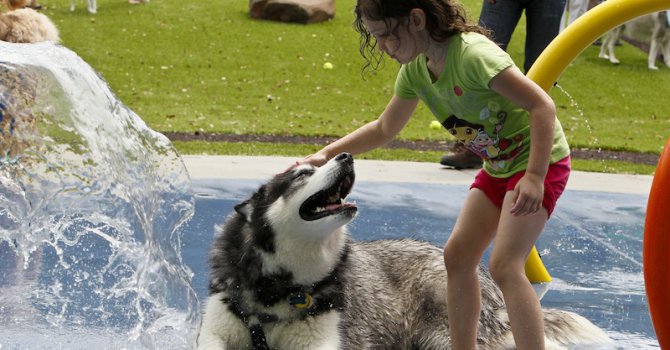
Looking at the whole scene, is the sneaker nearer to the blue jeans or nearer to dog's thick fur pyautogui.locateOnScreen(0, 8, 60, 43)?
the blue jeans

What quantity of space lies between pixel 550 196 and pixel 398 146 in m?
7.49

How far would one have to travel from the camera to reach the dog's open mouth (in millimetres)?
3959

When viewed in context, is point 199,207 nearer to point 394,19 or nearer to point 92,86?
point 92,86

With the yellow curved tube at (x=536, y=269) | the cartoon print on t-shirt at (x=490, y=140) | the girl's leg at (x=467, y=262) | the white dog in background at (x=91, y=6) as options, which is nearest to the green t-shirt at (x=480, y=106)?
the cartoon print on t-shirt at (x=490, y=140)

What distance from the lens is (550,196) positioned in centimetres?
407

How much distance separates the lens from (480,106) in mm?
4098

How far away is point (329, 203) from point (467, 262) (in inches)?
26.5

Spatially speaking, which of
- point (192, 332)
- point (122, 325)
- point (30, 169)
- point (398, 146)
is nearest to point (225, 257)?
point (192, 332)

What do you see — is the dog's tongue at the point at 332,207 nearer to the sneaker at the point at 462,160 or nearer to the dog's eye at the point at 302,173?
the dog's eye at the point at 302,173

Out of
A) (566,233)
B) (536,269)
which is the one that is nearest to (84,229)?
(536,269)

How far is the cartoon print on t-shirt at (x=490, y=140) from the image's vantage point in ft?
13.6

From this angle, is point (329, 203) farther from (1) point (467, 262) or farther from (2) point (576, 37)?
(2) point (576, 37)

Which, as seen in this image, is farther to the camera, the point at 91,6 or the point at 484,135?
the point at 91,6

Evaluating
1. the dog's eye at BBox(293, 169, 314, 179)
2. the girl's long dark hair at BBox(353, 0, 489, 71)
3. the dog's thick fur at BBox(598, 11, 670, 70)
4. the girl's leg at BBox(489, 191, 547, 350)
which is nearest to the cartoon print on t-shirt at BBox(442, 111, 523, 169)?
the girl's leg at BBox(489, 191, 547, 350)
